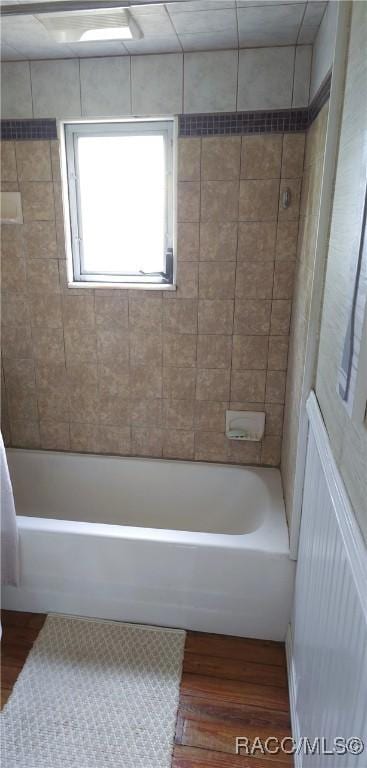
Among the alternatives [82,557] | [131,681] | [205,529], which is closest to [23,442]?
[82,557]

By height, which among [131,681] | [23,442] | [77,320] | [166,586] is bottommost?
[131,681]

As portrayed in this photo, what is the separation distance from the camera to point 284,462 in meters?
2.25

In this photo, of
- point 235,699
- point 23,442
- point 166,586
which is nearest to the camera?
point 235,699

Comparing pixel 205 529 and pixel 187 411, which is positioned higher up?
pixel 187 411

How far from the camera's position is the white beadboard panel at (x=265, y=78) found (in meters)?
1.93

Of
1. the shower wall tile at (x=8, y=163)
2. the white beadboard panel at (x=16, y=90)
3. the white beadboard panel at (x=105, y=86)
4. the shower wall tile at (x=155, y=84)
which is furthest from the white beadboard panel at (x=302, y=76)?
the shower wall tile at (x=8, y=163)

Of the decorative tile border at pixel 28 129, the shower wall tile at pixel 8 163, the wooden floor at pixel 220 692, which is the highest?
the decorative tile border at pixel 28 129

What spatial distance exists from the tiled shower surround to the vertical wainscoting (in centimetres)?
92

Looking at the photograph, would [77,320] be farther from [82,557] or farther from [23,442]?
[82,557]

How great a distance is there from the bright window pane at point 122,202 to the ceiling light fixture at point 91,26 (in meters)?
0.45

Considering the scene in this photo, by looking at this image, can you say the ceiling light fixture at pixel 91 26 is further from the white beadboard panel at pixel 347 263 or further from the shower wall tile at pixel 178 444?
the shower wall tile at pixel 178 444

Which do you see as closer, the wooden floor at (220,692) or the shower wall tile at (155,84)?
the wooden floor at (220,692)

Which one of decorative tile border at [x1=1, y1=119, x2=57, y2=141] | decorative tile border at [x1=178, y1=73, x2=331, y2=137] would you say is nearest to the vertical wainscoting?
decorative tile border at [x1=178, y1=73, x2=331, y2=137]

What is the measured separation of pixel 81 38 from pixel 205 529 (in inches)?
91.4
